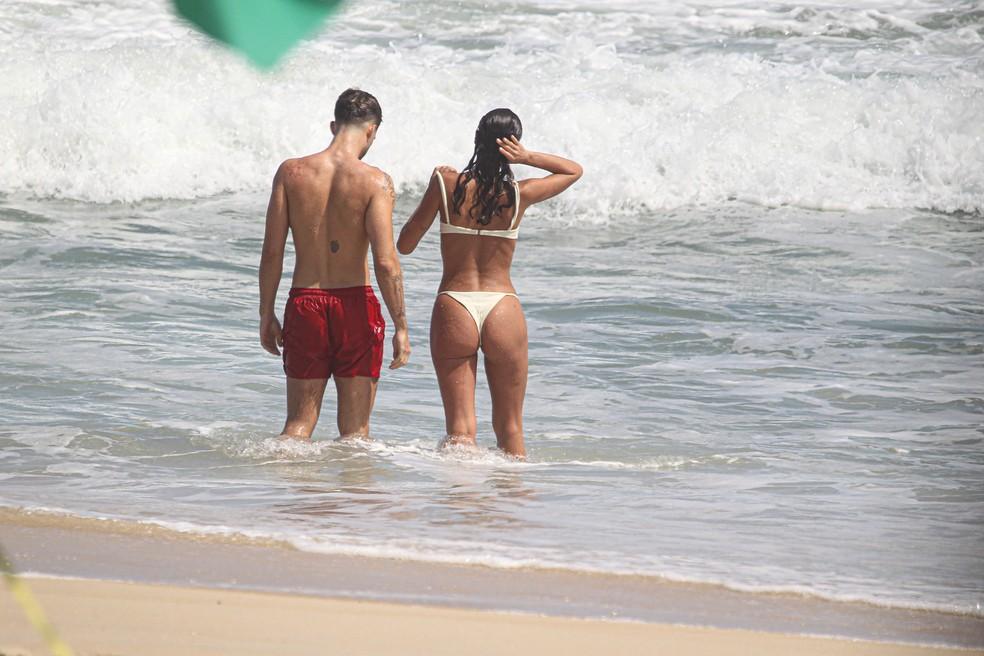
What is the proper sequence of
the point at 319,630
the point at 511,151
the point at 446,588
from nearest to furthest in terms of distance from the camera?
the point at 319,630
the point at 446,588
the point at 511,151

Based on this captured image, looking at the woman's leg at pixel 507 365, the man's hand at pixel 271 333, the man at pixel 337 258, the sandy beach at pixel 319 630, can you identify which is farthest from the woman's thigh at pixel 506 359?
the sandy beach at pixel 319 630

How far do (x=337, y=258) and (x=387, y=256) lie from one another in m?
0.22

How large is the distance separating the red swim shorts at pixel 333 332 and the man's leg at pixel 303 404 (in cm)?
4

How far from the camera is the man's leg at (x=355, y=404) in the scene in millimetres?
5301

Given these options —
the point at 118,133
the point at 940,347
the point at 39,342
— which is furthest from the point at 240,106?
the point at 940,347

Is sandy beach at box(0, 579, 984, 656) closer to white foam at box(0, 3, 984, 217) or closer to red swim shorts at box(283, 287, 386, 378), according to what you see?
red swim shorts at box(283, 287, 386, 378)

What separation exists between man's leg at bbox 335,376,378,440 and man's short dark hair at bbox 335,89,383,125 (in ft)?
3.40

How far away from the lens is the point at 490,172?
5.12 m

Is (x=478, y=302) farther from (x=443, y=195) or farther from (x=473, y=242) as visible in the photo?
(x=443, y=195)

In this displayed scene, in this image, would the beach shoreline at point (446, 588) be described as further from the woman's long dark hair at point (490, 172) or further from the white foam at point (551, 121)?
the white foam at point (551, 121)

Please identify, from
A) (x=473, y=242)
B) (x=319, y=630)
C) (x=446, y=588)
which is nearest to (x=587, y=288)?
(x=473, y=242)

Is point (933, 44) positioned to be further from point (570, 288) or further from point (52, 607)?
point (52, 607)

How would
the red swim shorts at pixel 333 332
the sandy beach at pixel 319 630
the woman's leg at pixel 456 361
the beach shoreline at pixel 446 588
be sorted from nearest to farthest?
the sandy beach at pixel 319 630 < the beach shoreline at pixel 446 588 < the red swim shorts at pixel 333 332 < the woman's leg at pixel 456 361

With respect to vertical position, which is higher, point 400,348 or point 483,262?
point 483,262
